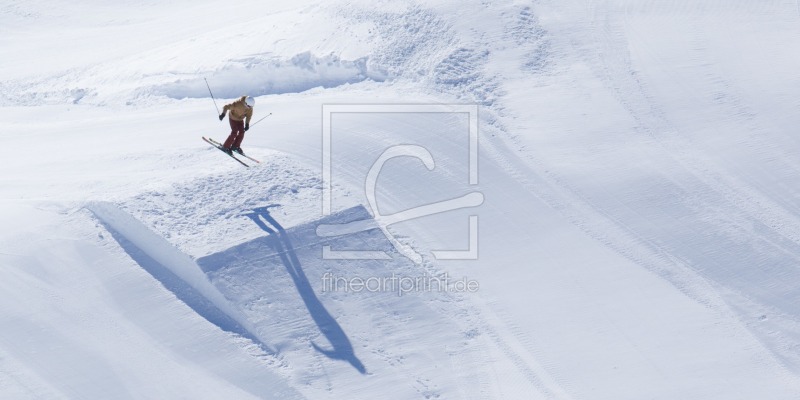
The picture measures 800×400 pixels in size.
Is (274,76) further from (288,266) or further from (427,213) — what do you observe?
(288,266)

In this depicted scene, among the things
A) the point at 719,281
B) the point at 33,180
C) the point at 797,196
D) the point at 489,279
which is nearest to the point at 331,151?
the point at 489,279

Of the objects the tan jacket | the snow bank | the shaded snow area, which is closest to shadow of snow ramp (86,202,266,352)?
the shaded snow area

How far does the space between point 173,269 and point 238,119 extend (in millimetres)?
2713

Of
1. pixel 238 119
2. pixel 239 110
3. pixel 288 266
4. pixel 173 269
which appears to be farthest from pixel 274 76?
pixel 173 269

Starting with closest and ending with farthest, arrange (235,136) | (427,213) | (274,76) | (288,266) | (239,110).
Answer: (288,266) → (239,110) → (235,136) → (427,213) → (274,76)

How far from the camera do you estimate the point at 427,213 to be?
15570 millimetres

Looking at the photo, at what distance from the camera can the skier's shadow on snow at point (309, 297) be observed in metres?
13.6

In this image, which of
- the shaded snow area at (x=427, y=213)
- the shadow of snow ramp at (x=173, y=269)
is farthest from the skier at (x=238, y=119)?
the shadow of snow ramp at (x=173, y=269)

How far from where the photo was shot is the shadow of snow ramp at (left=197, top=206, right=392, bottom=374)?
13852 millimetres

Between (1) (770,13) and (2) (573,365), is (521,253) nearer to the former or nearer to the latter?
(2) (573,365)

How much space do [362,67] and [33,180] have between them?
693cm

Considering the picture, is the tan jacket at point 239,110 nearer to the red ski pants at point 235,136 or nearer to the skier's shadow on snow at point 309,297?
the red ski pants at point 235,136

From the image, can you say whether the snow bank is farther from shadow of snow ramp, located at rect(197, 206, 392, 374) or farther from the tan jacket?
shadow of snow ramp, located at rect(197, 206, 392, 374)

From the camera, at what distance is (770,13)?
19891 mm
